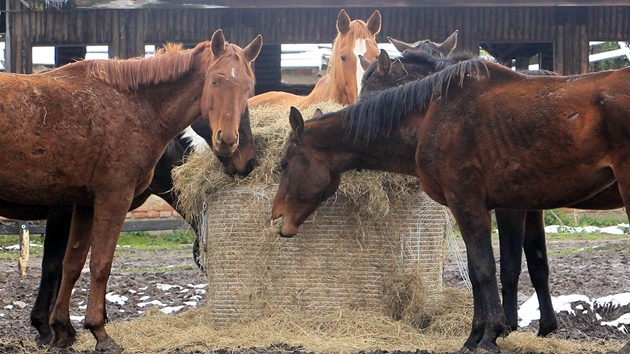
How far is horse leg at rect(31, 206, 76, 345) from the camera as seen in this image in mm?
6402

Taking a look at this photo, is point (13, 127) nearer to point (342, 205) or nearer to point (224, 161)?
point (224, 161)

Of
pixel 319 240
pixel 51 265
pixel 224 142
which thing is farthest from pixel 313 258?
pixel 51 265

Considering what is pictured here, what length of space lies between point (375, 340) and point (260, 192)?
1471mm

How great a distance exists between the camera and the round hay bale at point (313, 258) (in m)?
6.63

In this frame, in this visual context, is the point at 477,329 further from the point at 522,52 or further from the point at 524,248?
the point at 522,52

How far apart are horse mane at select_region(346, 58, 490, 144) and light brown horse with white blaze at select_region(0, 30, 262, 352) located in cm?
80

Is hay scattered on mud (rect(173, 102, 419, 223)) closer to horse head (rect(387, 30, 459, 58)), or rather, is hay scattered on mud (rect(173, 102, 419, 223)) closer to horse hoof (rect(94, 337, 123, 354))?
horse head (rect(387, 30, 459, 58))

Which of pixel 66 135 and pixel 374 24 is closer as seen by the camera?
pixel 66 135

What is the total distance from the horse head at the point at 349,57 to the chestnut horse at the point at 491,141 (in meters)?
2.27

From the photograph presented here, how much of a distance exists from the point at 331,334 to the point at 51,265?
212 centimetres

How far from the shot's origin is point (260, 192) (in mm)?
6777

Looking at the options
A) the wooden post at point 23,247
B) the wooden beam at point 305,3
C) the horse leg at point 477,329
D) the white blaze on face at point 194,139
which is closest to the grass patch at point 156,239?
the wooden post at point 23,247

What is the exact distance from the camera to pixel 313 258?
21.9ft

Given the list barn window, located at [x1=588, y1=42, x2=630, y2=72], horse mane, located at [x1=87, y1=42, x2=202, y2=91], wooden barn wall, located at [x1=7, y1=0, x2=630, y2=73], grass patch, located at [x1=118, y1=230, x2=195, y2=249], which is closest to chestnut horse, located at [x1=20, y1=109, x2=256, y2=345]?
horse mane, located at [x1=87, y1=42, x2=202, y2=91]
